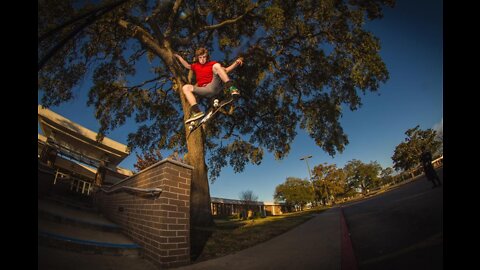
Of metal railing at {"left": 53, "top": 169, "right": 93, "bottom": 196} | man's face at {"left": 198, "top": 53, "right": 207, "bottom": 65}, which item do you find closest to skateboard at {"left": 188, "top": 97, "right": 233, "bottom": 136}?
man's face at {"left": 198, "top": 53, "right": 207, "bottom": 65}

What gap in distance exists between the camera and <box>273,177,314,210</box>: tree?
44.2 meters

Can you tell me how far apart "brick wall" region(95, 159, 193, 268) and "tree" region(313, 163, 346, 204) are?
A: 165 ft

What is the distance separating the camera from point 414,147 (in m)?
11.5

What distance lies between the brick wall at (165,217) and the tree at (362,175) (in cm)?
5629

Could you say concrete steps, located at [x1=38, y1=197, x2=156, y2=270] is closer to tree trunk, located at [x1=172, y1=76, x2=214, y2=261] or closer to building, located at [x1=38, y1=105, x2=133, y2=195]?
tree trunk, located at [x1=172, y1=76, x2=214, y2=261]

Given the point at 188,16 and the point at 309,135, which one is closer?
the point at 188,16

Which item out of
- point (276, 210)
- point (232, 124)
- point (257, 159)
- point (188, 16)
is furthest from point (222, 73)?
point (276, 210)

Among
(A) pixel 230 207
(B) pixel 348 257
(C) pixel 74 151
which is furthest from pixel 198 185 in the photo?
(A) pixel 230 207

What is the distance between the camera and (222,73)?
4949 mm

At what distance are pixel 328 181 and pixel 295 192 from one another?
11279 millimetres

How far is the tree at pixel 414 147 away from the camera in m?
9.14
